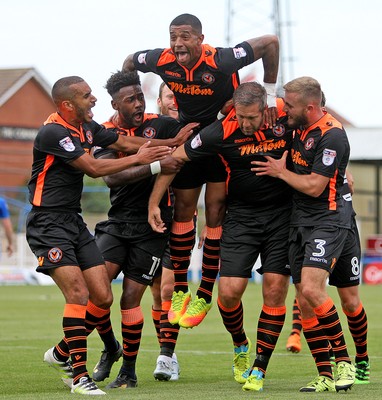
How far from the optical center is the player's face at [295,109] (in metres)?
8.90

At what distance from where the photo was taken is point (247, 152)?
9.34m

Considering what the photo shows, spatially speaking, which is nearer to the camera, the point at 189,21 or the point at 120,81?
the point at 189,21

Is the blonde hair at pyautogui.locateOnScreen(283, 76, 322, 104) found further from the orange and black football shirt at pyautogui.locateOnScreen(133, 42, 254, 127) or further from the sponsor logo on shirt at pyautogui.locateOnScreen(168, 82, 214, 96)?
the sponsor logo on shirt at pyautogui.locateOnScreen(168, 82, 214, 96)

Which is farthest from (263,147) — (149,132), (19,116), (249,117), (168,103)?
(19,116)

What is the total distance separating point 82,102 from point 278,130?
5.70 ft

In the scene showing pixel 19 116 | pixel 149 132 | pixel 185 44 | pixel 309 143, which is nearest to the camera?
pixel 309 143

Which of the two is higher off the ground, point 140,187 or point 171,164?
point 171,164

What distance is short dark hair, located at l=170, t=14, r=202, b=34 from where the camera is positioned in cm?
923

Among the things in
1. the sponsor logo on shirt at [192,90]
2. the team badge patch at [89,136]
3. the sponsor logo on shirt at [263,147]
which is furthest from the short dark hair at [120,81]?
the sponsor logo on shirt at [263,147]

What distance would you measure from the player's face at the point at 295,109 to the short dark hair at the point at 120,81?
160 cm

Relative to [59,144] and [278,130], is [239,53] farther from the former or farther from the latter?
[59,144]

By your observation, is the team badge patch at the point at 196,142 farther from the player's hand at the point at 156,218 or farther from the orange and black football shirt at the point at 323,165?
the orange and black football shirt at the point at 323,165

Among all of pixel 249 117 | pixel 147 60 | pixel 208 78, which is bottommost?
pixel 249 117

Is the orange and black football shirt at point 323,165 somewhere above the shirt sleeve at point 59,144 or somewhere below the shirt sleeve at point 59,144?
below
